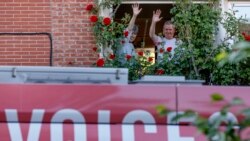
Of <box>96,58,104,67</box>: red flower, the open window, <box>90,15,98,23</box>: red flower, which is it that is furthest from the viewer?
the open window

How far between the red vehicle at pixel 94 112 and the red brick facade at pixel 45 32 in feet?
15.9

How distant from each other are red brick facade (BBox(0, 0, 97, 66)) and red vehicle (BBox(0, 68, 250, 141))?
4858mm

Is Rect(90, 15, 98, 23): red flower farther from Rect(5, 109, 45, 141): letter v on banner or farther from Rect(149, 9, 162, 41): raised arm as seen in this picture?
Rect(5, 109, 45, 141): letter v on banner

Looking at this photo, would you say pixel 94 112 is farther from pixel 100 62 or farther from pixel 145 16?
pixel 145 16

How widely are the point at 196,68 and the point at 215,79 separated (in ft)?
1.11

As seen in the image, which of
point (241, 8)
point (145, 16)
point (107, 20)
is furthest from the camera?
point (145, 16)

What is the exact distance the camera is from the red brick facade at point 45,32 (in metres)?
8.86

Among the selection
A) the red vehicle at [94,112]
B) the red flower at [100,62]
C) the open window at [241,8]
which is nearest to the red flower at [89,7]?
the red flower at [100,62]

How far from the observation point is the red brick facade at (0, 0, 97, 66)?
8.86 meters

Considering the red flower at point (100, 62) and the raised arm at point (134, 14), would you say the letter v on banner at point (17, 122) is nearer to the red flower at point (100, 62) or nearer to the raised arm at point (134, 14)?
the red flower at point (100, 62)

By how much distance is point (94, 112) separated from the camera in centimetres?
395

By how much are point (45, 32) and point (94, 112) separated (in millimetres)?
5120

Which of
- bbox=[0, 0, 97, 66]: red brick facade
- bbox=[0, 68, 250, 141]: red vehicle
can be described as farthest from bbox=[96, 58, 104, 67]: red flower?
bbox=[0, 68, 250, 141]: red vehicle

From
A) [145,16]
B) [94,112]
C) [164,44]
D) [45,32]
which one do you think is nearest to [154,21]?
[164,44]
